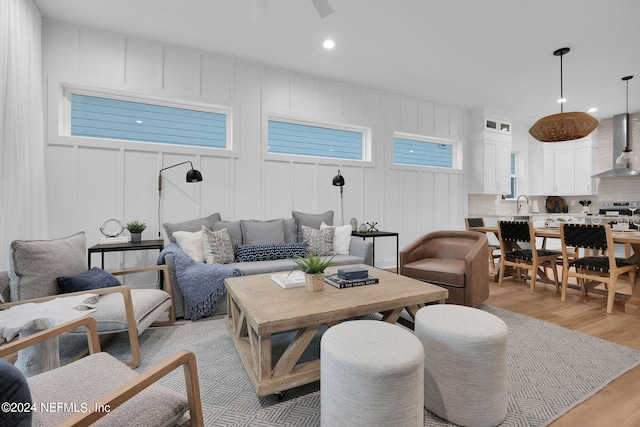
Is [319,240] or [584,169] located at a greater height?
[584,169]

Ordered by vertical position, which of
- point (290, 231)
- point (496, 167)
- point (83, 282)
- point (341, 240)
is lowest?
point (83, 282)

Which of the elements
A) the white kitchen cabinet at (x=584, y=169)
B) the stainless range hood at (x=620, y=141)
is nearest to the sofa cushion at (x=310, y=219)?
the stainless range hood at (x=620, y=141)

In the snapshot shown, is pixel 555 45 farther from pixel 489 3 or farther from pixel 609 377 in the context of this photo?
pixel 609 377

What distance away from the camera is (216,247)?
10.8 feet

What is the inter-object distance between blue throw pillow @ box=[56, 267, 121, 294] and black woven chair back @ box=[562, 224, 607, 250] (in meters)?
4.44

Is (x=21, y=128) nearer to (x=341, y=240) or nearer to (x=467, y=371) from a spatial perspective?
(x=341, y=240)

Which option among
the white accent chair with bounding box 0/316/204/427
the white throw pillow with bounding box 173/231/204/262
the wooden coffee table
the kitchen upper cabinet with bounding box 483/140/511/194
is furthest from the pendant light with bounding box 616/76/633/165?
the white accent chair with bounding box 0/316/204/427

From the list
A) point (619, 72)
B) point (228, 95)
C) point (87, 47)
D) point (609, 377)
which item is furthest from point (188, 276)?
point (619, 72)

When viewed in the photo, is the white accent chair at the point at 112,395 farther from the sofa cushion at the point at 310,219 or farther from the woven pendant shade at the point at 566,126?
the woven pendant shade at the point at 566,126

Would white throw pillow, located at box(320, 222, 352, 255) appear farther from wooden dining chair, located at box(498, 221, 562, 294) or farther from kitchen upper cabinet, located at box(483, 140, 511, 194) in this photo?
kitchen upper cabinet, located at box(483, 140, 511, 194)

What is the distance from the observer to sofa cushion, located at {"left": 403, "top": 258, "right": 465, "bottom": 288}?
9.75 feet

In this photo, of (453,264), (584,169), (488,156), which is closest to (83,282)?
(453,264)

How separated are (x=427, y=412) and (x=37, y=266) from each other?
2.53 metres

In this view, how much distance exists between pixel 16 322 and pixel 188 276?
4.48 feet
